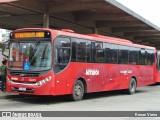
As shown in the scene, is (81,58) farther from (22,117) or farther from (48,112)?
(22,117)

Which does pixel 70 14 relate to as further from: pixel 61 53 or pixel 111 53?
pixel 61 53

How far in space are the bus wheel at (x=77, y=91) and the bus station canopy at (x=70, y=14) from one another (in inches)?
250

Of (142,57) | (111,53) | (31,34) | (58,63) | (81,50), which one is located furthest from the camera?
(142,57)

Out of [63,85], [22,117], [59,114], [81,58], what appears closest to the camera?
[22,117]

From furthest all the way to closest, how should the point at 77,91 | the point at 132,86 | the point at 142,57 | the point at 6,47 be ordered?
the point at 142,57 < the point at 132,86 < the point at 77,91 < the point at 6,47

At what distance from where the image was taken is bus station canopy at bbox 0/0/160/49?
70.1 feet

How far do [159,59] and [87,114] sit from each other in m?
16.7

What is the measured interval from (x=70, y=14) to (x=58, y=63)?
11613 millimetres

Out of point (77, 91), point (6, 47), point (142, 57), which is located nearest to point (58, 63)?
point (77, 91)

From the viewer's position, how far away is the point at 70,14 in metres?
25.4

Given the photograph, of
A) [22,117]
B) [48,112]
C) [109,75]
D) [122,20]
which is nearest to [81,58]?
[109,75]

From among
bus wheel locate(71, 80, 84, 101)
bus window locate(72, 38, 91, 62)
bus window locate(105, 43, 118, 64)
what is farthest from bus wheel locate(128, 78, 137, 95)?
bus wheel locate(71, 80, 84, 101)

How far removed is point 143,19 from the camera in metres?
27.2

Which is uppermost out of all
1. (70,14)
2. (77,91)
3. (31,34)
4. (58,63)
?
(70,14)
